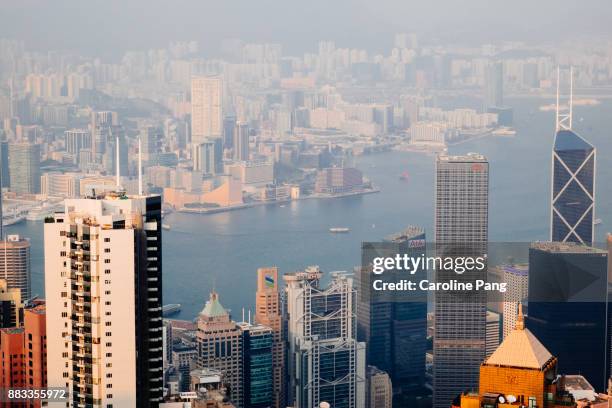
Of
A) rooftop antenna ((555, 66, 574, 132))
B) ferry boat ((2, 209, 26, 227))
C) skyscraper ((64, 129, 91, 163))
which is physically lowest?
ferry boat ((2, 209, 26, 227))

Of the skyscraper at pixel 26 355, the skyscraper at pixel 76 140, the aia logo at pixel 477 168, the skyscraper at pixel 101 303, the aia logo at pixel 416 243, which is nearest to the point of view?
the skyscraper at pixel 101 303

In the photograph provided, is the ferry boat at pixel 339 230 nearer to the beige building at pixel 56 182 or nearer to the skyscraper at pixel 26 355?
the beige building at pixel 56 182

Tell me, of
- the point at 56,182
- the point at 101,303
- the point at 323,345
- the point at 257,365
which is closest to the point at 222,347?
the point at 257,365

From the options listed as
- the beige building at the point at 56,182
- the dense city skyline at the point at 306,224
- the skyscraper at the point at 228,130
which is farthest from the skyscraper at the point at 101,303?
the skyscraper at the point at 228,130

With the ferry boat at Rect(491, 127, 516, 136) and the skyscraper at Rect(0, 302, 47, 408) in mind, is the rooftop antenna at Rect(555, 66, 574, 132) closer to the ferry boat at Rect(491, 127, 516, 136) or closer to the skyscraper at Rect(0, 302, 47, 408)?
the ferry boat at Rect(491, 127, 516, 136)

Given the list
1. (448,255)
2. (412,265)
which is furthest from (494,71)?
(412,265)

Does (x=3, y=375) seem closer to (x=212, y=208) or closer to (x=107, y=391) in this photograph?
(x=107, y=391)

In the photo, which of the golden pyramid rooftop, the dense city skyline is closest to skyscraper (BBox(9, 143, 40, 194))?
the dense city skyline
